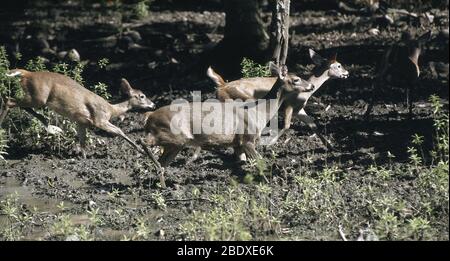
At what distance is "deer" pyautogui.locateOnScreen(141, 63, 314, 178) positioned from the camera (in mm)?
9820

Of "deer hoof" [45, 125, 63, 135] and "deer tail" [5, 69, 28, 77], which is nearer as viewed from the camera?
"deer tail" [5, 69, 28, 77]

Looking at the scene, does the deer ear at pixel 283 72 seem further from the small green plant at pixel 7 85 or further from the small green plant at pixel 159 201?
the small green plant at pixel 7 85

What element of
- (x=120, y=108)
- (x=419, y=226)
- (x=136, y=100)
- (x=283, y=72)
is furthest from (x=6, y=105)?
(x=419, y=226)

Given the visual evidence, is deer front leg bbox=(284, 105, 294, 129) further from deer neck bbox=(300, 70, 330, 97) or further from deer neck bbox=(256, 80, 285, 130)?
deer neck bbox=(300, 70, 330, 97)

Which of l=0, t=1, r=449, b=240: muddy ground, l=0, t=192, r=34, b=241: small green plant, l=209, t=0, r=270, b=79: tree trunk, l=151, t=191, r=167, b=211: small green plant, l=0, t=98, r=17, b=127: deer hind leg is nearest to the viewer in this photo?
l=0, t=1, r=449, b=240: muddy ground

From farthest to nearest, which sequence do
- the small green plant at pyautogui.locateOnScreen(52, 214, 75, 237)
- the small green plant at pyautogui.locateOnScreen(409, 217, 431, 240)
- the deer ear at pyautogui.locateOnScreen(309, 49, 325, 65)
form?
the deer ear at pyautogui.locateOnScreen(309, 49, 325, 65) → the small green plant at pyautogui.locateOnScreen(52, 214, 75, 237) → the small green plant at pyautogui.locateOnScreen(409, 217, 431, 240)

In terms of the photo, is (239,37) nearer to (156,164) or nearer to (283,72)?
(283,72)

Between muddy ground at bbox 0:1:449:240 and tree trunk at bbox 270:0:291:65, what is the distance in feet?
2.23

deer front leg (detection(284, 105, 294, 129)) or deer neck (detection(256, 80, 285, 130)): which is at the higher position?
deer neck (detection(256, 80, 285, 130))

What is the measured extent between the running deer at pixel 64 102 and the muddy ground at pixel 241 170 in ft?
0.89

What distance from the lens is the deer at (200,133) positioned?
9.82 m

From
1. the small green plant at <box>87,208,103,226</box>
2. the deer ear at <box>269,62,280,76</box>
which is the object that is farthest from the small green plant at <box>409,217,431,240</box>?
the deer ear at <box>269,62,280,76</box>

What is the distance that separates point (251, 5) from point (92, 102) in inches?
130

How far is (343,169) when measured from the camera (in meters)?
9.92
